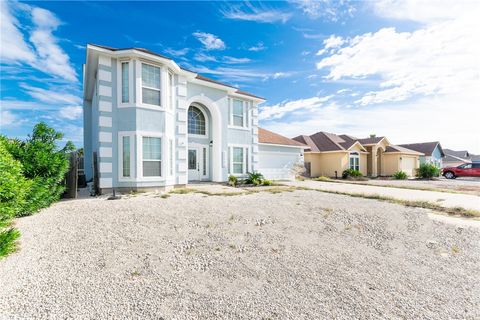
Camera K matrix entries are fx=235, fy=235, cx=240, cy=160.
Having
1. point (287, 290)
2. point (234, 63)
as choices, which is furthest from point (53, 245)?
point (234, 63)

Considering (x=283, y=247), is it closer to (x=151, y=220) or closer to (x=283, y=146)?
(x=151, y=220)

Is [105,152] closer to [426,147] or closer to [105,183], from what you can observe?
[105,183]

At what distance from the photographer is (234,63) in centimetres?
1460

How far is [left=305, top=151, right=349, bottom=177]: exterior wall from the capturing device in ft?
80.8

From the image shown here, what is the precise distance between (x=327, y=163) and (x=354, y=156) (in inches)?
128

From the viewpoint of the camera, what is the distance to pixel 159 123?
35.0 feet

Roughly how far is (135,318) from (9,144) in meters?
6.82

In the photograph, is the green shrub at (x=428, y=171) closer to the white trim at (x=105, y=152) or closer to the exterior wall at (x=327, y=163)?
the exterior wall at (x=327, y=163)

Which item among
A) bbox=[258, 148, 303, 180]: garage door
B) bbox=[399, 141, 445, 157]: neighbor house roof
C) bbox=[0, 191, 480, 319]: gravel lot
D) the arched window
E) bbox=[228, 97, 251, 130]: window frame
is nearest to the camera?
bbox=[0, 191, 480, 319]: gravel lot

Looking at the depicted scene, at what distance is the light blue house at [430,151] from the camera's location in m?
34.4

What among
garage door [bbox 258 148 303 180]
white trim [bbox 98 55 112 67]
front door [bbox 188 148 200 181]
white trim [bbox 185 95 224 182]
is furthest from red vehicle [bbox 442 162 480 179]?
white trim [bbox 98 55 112 67]

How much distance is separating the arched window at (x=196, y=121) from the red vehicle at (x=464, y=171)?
94.1 feet

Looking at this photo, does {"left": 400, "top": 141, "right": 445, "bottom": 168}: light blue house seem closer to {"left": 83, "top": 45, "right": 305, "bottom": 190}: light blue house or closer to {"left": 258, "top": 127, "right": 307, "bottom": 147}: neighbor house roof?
{"left": 258, "top": 127, "right": 307, "bottom": 147}: neighbor house roof

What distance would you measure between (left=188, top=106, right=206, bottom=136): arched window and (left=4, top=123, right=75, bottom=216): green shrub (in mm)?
6903
